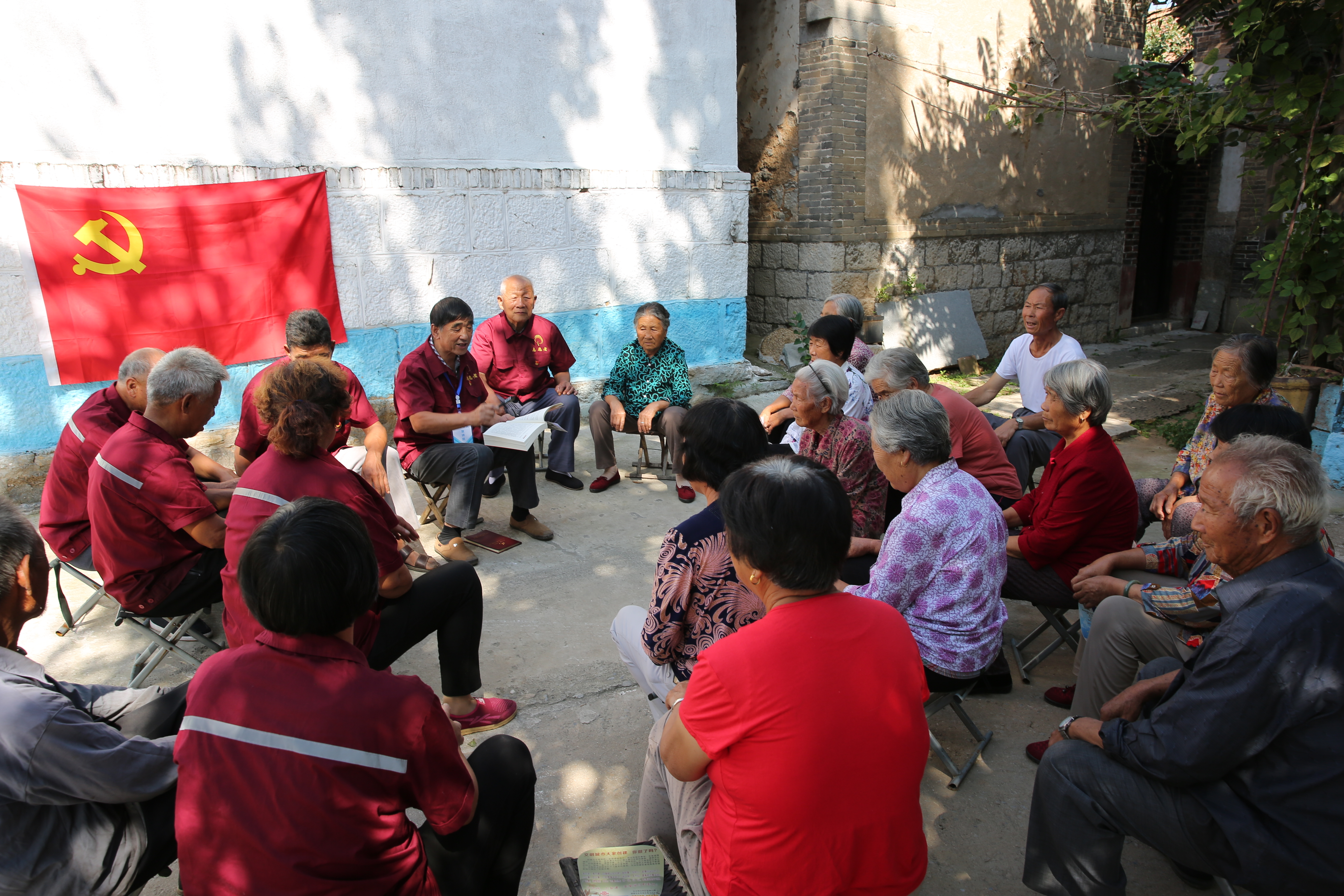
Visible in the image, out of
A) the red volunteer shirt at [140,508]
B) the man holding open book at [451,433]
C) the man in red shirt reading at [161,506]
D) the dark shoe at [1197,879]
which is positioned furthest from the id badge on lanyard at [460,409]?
the dark shoe at [1197,879]

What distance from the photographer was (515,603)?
411 centimetres

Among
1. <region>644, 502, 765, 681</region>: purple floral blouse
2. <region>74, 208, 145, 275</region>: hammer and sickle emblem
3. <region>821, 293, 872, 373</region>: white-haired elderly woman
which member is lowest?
<region>644, 502, 765, 681</region>: purple floral blouse

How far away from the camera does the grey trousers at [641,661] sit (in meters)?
2.45

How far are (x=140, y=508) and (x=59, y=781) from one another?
59.8 inches

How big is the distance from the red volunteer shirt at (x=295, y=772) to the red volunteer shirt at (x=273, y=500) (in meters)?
1.04

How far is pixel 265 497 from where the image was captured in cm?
265

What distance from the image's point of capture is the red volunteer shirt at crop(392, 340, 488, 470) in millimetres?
4566

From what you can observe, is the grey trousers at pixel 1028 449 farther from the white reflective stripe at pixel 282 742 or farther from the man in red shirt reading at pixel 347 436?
the white reflective stripe at pixel 282 742

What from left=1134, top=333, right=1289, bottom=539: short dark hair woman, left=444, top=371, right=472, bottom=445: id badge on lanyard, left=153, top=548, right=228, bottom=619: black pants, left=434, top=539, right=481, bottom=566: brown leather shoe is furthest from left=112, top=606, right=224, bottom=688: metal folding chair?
left=1134, top=333, right=1289, bottom=539: short dark hair woman

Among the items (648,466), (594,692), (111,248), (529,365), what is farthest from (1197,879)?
(111,248)

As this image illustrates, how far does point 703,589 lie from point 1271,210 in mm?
5808

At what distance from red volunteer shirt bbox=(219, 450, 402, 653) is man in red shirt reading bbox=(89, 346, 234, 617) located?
36 centimetres

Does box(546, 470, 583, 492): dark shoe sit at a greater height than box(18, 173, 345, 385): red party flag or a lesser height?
lesser

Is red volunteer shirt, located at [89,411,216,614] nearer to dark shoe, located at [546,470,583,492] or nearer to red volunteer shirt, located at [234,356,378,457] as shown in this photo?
red volunteer shirt, located at [234,356,378,457]
